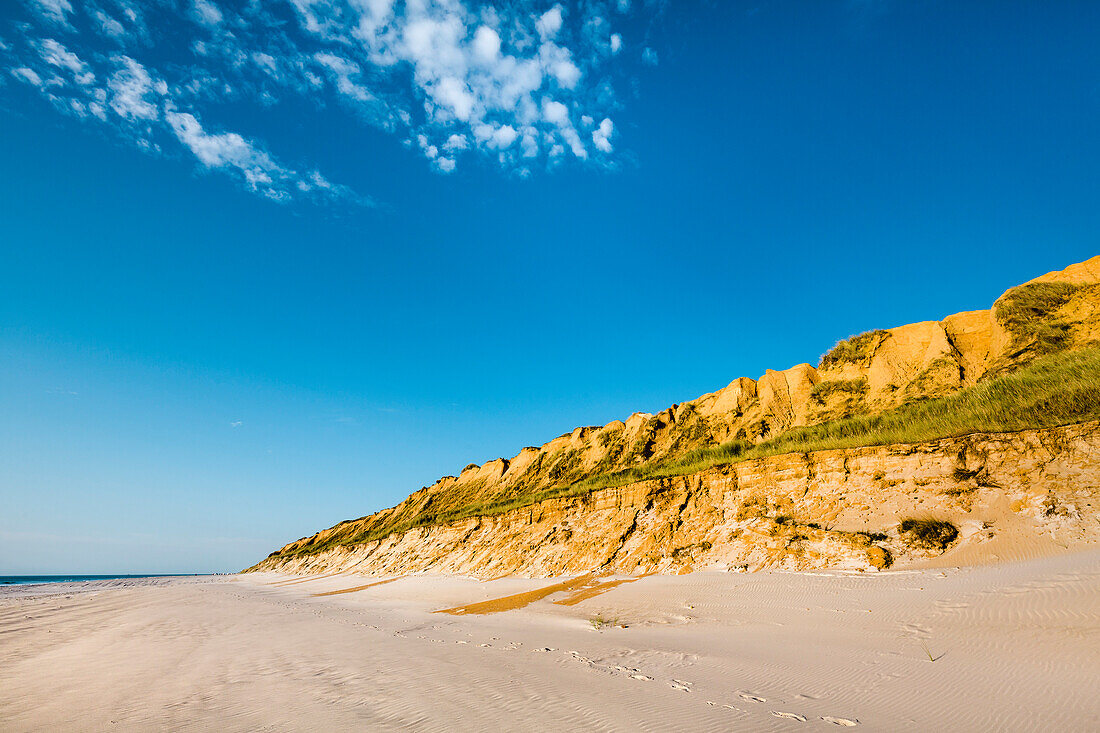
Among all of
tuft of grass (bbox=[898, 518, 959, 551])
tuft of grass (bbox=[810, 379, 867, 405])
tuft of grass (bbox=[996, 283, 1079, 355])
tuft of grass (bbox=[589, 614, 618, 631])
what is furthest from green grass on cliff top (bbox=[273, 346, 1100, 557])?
tuft of grass (bbox=[589, 614, 618, 631])

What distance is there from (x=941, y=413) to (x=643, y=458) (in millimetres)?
17066

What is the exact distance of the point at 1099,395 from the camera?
34.6ft

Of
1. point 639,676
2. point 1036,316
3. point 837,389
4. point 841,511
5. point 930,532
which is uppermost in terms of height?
point 1036,316

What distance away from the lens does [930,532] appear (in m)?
10.3

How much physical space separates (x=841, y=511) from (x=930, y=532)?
231 centimetres

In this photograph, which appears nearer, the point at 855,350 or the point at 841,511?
the point at 841,511

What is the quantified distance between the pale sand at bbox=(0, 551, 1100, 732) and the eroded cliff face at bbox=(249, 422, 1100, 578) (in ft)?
3.89

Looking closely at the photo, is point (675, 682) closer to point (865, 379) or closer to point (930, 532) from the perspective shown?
point (930, 532)

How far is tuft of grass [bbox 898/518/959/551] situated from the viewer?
395 inches

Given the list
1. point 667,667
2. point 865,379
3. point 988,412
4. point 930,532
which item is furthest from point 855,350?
point 667,667

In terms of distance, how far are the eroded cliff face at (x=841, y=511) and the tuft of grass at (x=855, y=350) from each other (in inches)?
380

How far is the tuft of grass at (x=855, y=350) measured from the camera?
21125 millimetres

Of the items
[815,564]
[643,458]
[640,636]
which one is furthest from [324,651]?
[643,458]

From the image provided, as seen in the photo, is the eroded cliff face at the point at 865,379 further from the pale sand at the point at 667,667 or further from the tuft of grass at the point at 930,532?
the pale sand at the point at 667,667
